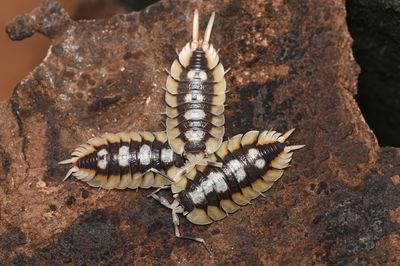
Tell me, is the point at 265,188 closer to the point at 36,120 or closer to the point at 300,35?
the point at 300,35

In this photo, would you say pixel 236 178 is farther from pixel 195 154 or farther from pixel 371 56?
pixel 371 56

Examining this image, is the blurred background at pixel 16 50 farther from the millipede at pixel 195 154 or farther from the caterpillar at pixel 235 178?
the caterpillar at pixel 235 178

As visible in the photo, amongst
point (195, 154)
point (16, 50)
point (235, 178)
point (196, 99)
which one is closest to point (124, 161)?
point (195, 154)

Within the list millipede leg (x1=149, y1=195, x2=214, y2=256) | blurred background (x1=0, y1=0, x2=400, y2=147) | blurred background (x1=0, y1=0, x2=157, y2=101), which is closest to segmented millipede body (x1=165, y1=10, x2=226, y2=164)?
millipede leg (x1=149, y1=195, x2=214, y2=256)

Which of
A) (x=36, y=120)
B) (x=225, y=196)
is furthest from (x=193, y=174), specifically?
(x=36, y=120)

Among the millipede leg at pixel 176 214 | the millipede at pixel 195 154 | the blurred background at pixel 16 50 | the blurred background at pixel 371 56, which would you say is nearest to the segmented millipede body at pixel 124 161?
the millipede at pixel 195 154

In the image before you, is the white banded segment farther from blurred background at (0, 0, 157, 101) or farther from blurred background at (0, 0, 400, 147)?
blurred background at (0, 0, 157, 101)
